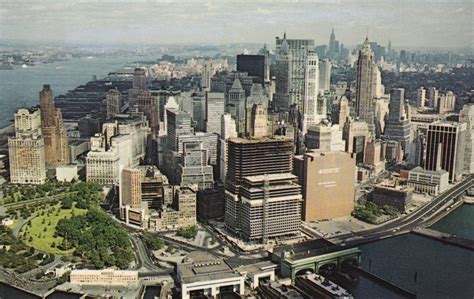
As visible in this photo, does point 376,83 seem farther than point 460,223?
Yes

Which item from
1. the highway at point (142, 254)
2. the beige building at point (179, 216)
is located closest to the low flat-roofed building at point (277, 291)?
the highway at point (142, 254)

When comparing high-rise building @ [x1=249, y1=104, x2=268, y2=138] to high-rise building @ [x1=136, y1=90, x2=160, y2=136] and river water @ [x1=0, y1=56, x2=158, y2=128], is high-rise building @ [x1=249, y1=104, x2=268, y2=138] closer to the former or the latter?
river water @ [x1=0, y1=56, x2=158, y2=128]

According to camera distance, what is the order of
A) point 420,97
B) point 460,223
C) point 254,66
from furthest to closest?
point 420,97 → point 254,66 → point 460,223

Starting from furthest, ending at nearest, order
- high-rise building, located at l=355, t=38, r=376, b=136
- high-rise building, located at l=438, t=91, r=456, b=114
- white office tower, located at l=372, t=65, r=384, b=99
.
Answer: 1. white office tower, located at l=372, t=65, r=384, b=99
2. high-rise building, located at l=355, t=38, r=376, b=136
3. high-rise building, located at l=438, t=91, r=456, b=114

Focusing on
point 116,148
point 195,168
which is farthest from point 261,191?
point 116,148

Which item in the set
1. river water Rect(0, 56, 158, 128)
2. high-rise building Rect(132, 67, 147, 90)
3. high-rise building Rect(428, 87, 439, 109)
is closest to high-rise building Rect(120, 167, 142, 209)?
river water Rect(0, 56, 158, 128)

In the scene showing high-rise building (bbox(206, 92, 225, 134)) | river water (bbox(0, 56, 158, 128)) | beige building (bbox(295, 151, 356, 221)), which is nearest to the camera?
beige building (bbox(295, 151, 356, 221))

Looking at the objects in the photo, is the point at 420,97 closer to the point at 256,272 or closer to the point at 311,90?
the point at 311,90
